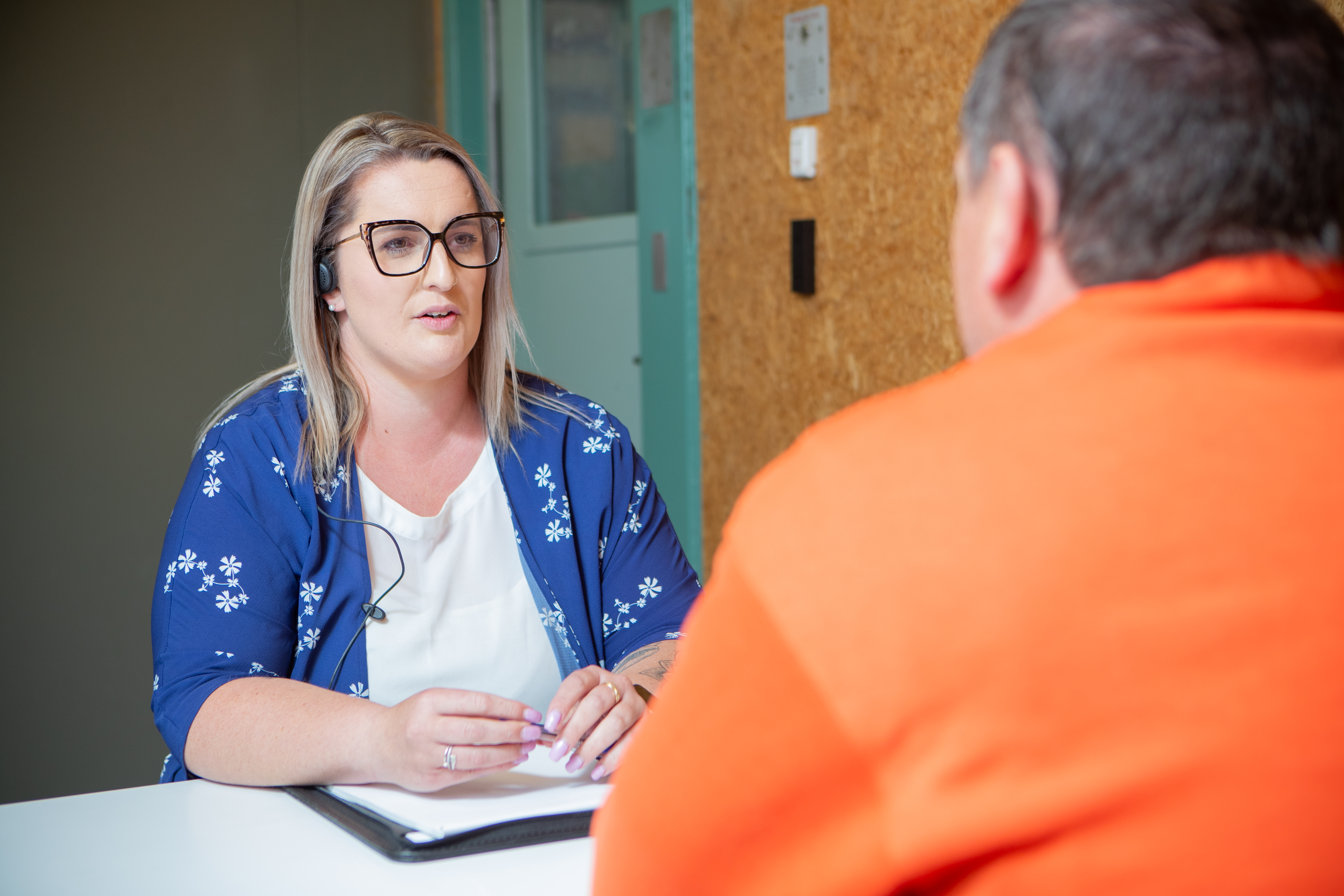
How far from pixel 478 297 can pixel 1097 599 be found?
4.13ft

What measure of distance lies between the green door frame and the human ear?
105 inches

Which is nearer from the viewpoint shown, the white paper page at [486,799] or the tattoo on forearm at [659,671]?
the white paper page at [486,799]

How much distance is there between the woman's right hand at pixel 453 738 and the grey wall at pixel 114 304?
7.92 ft

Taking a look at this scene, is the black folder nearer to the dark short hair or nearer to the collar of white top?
the collar of white top

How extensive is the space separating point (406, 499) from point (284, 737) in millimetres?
457

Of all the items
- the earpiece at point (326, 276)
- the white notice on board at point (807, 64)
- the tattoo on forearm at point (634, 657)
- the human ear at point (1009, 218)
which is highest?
the white notice on board at point (807, 64)

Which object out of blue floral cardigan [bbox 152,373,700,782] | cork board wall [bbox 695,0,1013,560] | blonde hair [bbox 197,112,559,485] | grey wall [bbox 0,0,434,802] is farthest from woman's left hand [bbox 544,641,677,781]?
grey wall [bbox 0,0,434,802]

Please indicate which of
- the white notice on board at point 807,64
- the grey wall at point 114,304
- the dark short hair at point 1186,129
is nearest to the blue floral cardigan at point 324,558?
the dark short hair at point 1186,129

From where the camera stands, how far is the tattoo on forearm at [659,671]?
1360 millimetres

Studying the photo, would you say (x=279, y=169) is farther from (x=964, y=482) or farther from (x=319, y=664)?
(x=964, y=482)

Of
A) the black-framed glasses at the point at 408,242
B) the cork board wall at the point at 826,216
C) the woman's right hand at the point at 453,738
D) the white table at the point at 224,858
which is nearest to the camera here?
the white table at the point at 224,858

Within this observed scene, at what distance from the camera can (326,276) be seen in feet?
5.22

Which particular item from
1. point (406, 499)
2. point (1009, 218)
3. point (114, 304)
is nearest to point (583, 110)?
point (114, 304)

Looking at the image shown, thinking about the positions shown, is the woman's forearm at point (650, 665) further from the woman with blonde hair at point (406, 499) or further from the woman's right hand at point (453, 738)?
the woman's right hand at point (453, 738)
